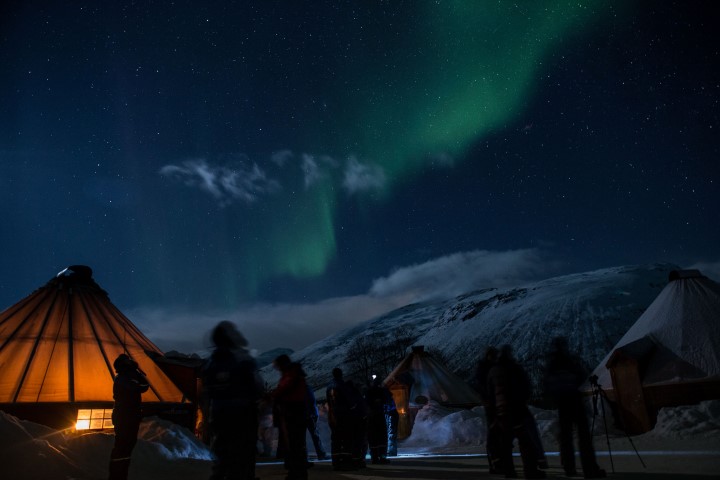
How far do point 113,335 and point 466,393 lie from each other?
21162mm

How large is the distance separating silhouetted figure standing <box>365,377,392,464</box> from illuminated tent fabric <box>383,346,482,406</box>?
15568 mm

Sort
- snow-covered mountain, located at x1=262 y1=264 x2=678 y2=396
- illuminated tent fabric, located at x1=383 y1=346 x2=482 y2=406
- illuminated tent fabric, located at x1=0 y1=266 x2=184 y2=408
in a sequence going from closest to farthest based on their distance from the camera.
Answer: illuminated tent fabric, located at x1=0 y1=266 x2=184 y2=408
illuminated tent fabric, located at x1=383 y1=346 x2=482 y2=406
snow-covered mountain, located at x1=262 y1=264 x2=678 y2=396

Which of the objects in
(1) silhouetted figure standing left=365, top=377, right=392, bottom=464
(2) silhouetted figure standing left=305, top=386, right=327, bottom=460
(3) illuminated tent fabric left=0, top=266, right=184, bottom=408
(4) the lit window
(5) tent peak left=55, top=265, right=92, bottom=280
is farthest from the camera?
(5) tent peak left=55, top=265, right=92, bottom=280

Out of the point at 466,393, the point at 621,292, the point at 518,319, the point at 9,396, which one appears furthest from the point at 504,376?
the point at 621,292

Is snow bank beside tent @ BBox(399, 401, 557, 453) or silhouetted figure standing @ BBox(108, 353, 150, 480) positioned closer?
silhouetted figure standing @ BBox(108, 353, 150, 480)

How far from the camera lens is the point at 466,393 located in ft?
101

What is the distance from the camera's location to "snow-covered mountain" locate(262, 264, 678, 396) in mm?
75625

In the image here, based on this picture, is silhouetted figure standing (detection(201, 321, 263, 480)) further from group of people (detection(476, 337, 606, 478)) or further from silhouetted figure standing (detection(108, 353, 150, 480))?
group of people (detection(476, 337, 606, 478))

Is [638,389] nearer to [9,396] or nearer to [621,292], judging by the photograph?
[9,396]

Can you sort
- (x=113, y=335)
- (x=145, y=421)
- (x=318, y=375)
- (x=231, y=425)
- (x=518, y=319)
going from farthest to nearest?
(x=318, y=375) → (x=518, y=319) → (x=113, y=335) → (x=145, y=421) → (x=231, y=425)

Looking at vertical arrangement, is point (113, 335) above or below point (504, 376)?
above

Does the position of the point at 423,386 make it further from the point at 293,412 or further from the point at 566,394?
the point at 293,412

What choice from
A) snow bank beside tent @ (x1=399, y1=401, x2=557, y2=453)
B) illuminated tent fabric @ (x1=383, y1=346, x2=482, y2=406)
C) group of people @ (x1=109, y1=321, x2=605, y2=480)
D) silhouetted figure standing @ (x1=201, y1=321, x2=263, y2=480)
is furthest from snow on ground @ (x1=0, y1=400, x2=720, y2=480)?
illuminated tent fabric @ (x1=383, y1=346, x2=482, y2=406)

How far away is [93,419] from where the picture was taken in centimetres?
1384
